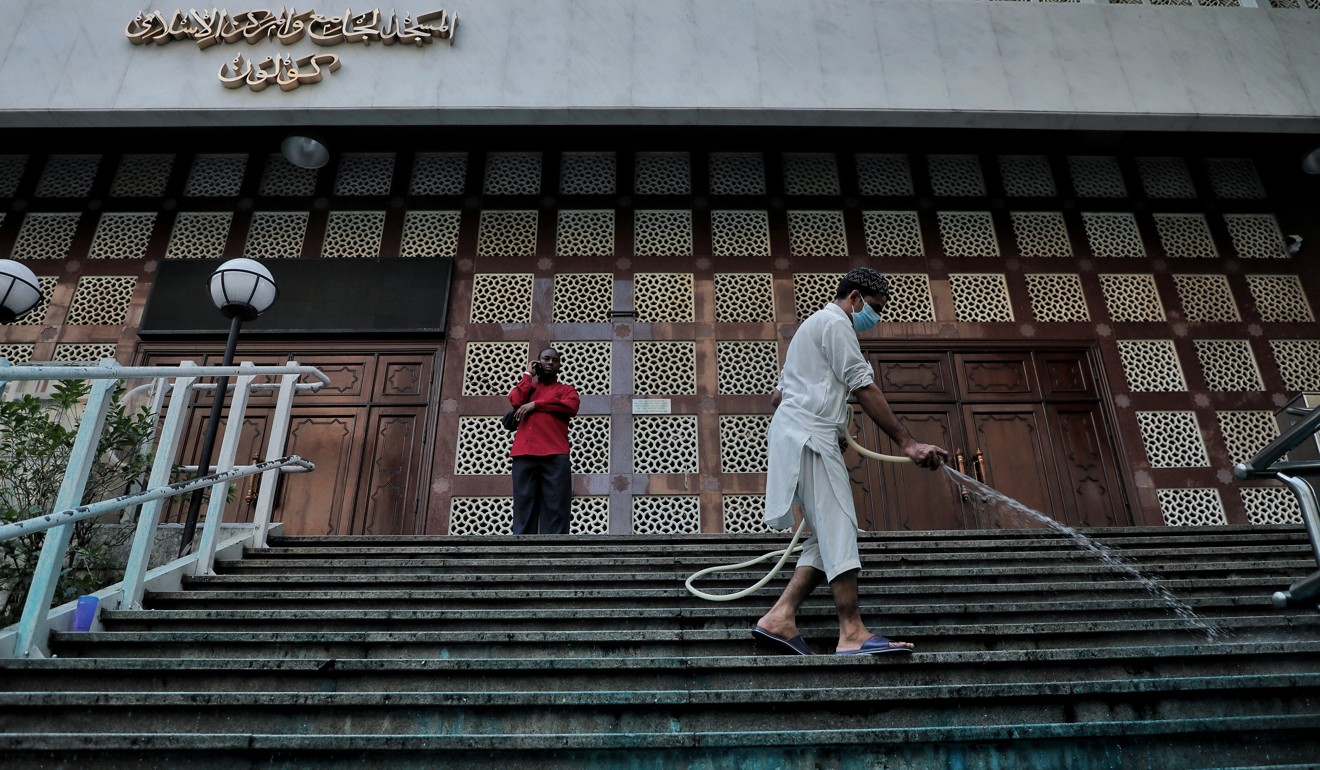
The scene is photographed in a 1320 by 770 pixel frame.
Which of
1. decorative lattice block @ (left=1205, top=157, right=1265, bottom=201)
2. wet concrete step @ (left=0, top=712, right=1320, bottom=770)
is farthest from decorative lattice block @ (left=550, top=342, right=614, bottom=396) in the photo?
decorative lattice block @ (left=1205, top=157, right=1265, bottom=201)

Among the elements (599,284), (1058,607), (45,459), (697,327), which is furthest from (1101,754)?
(599,284)

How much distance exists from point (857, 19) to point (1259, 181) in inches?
199

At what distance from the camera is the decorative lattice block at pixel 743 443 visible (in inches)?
302

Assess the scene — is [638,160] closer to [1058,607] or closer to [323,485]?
[323,485]

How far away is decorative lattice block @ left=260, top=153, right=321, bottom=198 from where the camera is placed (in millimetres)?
8945

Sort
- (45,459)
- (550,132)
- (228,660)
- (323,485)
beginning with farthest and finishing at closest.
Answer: (550,132) < (323,485) < (45,459) < (228,660)

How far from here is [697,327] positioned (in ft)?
27.2

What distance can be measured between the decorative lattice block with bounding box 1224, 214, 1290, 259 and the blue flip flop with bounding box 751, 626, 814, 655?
846 cm

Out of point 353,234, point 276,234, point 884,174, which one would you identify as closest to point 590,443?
point 353,234

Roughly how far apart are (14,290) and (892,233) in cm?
779

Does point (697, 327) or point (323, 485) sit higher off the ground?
point (697, 327)

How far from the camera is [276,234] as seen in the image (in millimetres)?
8672

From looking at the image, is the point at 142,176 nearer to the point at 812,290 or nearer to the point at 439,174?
the point at 439,174

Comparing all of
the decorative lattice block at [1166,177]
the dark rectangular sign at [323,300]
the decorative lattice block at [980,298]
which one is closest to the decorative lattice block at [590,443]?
the dark rectangular sign at [323,300]
